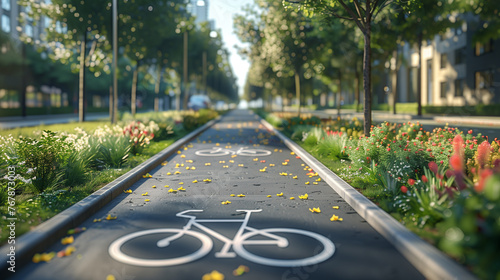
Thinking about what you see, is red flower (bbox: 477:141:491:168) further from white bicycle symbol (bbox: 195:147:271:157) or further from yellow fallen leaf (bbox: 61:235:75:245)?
white bicycle symbol (bbox: 195:147:271:157)

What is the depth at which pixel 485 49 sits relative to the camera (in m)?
39.6

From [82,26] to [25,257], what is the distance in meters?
23.5

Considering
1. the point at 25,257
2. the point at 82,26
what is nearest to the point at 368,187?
the point at 25,257

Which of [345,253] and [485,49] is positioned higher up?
[485,49]

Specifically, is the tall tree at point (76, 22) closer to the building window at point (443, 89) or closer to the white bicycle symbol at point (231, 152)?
the white bicycle symbol at point (231, 152)

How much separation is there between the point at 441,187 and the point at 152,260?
3.83m

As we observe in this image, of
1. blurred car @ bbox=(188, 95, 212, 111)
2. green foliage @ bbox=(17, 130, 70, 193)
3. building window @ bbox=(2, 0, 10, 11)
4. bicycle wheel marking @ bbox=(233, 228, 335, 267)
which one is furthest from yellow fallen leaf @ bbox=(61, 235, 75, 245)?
building window @ bbox=(2, 0, 10, 11)

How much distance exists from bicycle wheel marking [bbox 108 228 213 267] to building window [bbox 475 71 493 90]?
4069cm

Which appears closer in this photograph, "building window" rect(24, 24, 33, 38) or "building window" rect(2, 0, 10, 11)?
"building window" rect(2, 0, 10, 11)

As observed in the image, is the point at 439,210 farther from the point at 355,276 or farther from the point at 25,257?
the point at 25,257

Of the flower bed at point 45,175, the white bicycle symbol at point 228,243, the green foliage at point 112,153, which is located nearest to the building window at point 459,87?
the green foliage at point 112,153

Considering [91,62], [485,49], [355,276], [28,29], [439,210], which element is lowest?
[355,276]

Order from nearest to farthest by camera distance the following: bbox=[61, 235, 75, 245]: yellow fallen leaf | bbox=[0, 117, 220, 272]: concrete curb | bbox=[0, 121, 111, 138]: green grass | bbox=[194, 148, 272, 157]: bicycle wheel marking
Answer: bbox=[0, 117, 220, 272]: concrete curb
bbox=[61, 235, 75, 245]: yellow fallen leaf
bbox=[194, 148, 272, 157]: bicycle wheel marking
bbox=[0, 121, 111, 138]: green grass

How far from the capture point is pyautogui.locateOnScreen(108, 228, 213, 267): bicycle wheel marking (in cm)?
445
